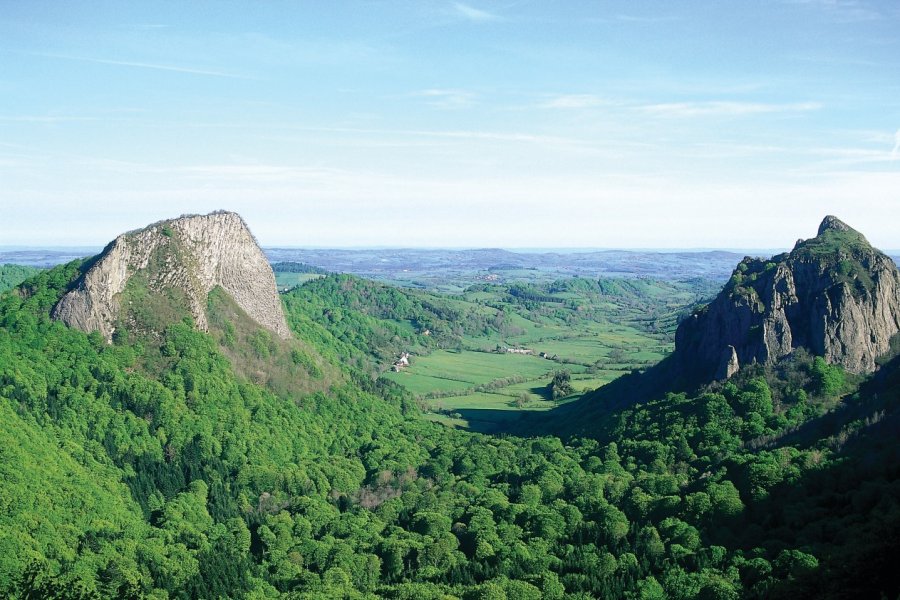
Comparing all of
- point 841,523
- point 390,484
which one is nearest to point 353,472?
point 390,484

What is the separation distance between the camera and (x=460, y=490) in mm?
115000

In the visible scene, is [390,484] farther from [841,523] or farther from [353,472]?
[841,523]

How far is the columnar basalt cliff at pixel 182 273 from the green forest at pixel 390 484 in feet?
15.0

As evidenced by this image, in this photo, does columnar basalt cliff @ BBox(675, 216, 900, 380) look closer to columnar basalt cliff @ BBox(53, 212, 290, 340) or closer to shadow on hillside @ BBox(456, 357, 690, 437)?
shadow on hillside @ BBox(456, 357, 690, 437)

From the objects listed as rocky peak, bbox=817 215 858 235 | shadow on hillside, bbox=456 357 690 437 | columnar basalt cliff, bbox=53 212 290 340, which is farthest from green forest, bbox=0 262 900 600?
rocky peak, bbox=817 215 858 235

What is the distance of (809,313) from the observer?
134375 millimetres

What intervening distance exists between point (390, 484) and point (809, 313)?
76243 millimetres

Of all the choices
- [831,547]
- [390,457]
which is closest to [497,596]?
[831,547]

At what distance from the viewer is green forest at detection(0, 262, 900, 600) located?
82.0 m

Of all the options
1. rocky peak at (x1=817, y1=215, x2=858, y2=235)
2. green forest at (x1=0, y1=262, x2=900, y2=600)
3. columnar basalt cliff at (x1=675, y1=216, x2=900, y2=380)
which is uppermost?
rocky peak at (x1=817, y1=215, x2=858, y2=235)

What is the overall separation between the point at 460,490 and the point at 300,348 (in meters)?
63.0

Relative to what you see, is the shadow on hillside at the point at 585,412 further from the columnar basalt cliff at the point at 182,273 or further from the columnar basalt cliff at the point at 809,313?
the columnar basalt cliff at the point at 182,273

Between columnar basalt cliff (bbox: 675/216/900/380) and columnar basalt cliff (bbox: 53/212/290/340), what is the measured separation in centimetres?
8796

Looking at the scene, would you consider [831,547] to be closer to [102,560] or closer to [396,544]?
[396,544]
